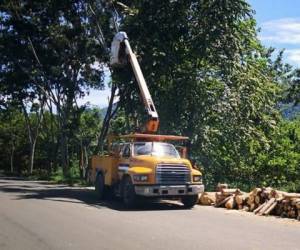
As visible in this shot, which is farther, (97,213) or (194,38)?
(194,38)

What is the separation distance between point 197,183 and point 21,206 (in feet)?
18.1

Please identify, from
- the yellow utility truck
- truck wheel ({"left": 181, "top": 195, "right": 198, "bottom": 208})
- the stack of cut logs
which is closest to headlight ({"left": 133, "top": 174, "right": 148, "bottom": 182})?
the yellow utility truck

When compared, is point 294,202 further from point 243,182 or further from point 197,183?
point 243,182

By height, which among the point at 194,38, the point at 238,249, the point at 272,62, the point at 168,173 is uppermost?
the point at 272,62

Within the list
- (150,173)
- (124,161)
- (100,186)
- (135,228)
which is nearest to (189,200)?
(150,173)

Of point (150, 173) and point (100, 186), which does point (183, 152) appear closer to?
point (150, 173)

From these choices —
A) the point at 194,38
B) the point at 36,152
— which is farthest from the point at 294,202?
the point at 36,152

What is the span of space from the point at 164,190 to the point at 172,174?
0.60 m

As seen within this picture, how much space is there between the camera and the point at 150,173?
17.2m

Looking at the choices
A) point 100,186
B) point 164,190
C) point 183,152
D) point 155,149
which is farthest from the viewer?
point 100,186

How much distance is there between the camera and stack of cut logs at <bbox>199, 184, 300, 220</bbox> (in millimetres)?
16094

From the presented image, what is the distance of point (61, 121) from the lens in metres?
39.9

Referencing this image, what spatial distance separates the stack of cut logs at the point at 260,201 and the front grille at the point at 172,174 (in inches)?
68.7

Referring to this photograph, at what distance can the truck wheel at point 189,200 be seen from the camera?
18.0 m
